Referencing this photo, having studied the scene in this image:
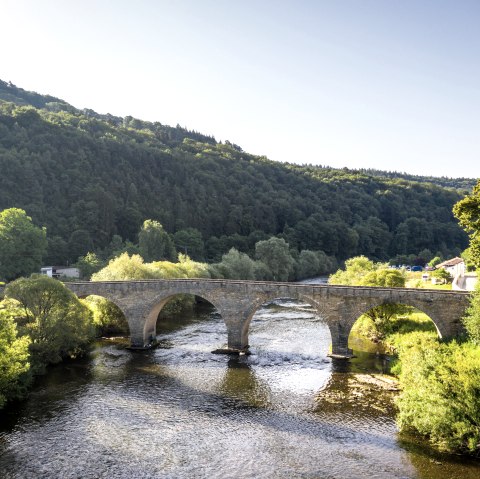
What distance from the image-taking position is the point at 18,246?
62781 mm

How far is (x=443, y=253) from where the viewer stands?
13638 centimetres

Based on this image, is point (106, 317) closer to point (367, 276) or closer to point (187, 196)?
point (367, 276)

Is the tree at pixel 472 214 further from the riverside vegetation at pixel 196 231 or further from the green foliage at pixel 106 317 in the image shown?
the green foliage at pixel 106 317

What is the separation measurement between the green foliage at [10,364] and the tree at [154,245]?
53.3 metres

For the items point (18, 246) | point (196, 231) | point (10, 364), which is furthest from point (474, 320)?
point (196, 231)

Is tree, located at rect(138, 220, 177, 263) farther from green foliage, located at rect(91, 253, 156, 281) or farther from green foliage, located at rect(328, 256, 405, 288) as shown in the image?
green foliage, located at rect(328, 256, 405, 288)

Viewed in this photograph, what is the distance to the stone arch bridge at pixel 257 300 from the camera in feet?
122

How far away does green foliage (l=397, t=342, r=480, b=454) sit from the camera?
75.3 ft

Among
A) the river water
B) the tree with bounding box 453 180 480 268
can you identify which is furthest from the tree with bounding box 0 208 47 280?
the tree with bounding box 453 180 480 268

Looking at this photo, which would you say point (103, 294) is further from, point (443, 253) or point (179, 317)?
point (443, 253)

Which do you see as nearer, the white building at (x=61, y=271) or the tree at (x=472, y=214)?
the tree at (x=472, y=214)

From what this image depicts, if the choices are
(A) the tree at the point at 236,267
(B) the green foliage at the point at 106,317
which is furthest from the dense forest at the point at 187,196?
(B) the green foliage at the point at 106,317

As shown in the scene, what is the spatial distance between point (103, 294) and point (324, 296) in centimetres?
2237

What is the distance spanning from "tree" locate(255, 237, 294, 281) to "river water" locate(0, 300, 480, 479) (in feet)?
162
